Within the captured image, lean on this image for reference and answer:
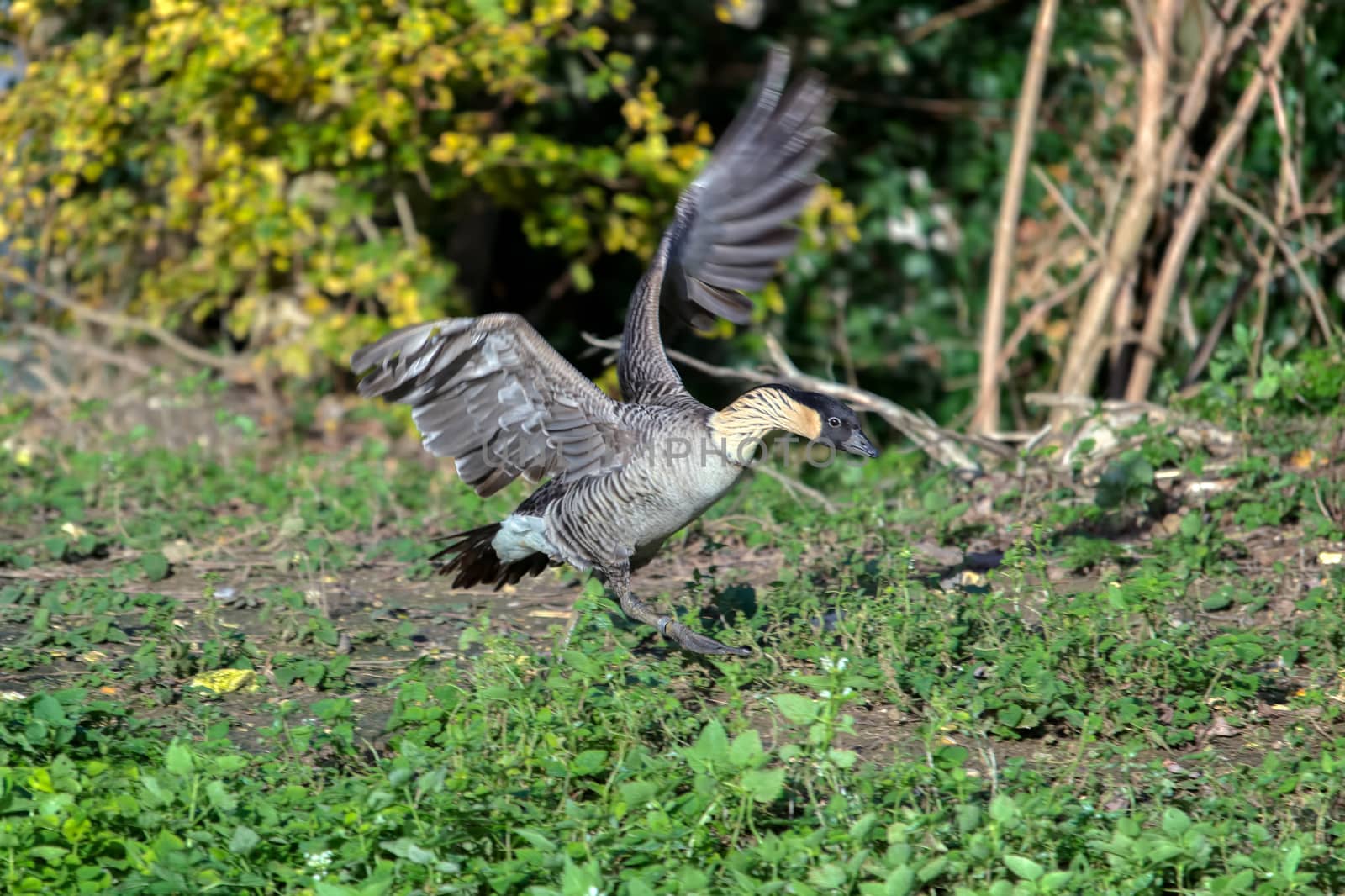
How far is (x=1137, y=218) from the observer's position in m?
7.13

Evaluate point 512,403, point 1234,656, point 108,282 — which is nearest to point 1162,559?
point 1234,656

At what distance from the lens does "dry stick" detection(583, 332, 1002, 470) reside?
625 centimetres

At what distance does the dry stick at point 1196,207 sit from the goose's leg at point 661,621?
11.8 feet

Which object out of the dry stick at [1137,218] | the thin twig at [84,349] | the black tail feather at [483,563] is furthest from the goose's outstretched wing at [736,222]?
the thin twig at [84,349]

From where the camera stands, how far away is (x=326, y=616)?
196 inches

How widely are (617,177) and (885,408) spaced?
104 inches

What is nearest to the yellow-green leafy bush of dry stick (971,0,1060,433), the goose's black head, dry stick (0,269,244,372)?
dry stick (0,269,244,372)

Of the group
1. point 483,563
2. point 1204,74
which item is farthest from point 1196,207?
point 483,563

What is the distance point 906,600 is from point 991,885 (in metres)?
1.44

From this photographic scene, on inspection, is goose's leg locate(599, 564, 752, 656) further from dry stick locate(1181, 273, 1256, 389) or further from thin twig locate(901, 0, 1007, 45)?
thin twig locate(901, 0, 1007, 45)

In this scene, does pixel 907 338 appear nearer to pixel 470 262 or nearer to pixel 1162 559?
pixel 470 262

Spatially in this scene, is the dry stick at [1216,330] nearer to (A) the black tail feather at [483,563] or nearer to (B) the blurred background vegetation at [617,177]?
(B) the blurred background vegetation at [617,177]

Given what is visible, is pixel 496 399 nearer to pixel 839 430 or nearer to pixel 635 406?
pixel 635 406

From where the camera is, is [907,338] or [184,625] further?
[907,338]
